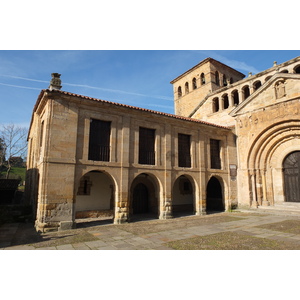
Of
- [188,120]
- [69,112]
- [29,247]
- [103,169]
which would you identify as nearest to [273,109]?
[188,120]

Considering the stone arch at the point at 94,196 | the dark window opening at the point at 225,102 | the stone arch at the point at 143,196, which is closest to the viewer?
the stone arch at the point at 94,196

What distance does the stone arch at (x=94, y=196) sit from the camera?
13.6 m

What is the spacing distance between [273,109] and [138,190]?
33.3ft

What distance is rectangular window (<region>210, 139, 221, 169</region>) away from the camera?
620 inches

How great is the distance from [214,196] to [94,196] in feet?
30.4

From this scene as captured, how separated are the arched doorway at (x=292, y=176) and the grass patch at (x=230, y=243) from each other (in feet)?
27.1

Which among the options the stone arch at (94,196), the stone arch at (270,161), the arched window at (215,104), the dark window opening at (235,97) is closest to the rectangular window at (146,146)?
the stone arch at (94,196)

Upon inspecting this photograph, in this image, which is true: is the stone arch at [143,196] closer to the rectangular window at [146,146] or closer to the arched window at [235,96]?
the rectangular window at [146,146]

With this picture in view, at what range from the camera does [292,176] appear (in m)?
14.1

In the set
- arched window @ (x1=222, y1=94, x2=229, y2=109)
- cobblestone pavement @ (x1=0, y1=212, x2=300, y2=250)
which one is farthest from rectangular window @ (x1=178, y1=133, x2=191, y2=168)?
arched window @ (x1=222, y1=94, x2=229, y2=109)

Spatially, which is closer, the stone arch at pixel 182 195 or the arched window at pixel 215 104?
the stone arch at pixel 182 195

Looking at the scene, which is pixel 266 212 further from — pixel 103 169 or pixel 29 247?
pixel 29 247

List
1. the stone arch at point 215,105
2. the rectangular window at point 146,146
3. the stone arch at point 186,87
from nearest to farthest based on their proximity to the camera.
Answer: the rectangular window at point 146,146 < the stone arch at point 215,105 < the stone arch at point 186,87

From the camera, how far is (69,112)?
1054 cm
